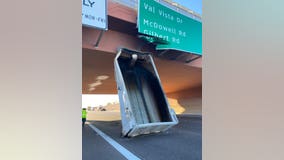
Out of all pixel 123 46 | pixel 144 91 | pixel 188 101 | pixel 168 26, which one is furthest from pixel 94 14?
pixel 188 101

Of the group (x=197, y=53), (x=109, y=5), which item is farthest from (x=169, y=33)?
(x=109, y=5)

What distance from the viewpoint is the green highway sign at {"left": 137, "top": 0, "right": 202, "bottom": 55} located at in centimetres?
1159

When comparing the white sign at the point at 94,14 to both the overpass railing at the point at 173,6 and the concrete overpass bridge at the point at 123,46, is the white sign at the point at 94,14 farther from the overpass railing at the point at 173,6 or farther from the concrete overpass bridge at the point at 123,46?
the overpass railing at the point at 173,6

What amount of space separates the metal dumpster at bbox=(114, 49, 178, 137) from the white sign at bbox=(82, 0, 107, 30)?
1.26 metres

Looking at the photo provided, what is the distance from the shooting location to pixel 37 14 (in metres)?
2.16

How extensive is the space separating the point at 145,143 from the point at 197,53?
7.63 metres

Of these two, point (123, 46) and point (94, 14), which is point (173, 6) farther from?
point (94, 14)

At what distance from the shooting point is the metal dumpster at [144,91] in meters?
9.87

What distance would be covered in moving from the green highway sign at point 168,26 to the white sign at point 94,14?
174cm

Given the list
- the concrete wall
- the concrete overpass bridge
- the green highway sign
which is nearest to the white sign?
the concrete overpass bridge

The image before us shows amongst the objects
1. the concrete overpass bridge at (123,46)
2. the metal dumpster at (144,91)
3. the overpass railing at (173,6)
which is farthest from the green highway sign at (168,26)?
the metal dumpster at (144,91)

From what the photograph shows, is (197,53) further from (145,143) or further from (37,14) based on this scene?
(37,14)

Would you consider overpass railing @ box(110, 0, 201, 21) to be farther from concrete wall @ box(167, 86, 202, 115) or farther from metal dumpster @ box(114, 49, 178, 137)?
concrete wall @ box(167, 86, 202, 115)

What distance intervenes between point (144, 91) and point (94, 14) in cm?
352
